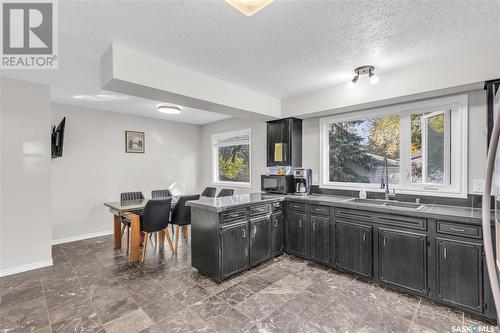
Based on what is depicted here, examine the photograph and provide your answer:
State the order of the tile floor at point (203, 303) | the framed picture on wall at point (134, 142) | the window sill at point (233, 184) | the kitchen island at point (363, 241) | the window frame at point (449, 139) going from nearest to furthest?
the tile floor at point (203, 303)
the kitchen island at point (363, 241)
the window frame at point (449, 139)
the framed picture on wall at point (134, 142)
the window sill at point (233, 184)

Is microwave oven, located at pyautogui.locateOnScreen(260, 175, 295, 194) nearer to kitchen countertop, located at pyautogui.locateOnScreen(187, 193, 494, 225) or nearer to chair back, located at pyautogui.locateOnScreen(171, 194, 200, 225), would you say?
kitchen countertop, located at pyautogui.locateOnScreen(187, 193, 494, 225)

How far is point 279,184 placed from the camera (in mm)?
3947

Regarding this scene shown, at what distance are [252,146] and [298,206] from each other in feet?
6.57

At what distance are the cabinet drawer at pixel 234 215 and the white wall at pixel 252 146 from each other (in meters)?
1.89

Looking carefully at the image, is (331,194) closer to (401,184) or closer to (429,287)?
(401,184)

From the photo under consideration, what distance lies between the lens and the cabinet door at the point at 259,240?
3094 mm

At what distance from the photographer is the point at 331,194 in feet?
12.4

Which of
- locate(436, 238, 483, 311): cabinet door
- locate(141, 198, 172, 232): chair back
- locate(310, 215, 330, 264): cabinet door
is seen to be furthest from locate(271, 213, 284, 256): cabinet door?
locate(436, 238, 483, 311): cabinet door

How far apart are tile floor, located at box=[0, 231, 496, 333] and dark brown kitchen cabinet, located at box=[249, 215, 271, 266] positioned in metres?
0.15

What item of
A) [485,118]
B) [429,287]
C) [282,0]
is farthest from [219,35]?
[429,287]

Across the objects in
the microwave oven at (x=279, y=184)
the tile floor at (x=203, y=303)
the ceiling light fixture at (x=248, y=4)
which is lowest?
the tile floor at (x=203, y=303)

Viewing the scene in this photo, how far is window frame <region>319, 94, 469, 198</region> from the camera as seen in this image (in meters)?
2.61

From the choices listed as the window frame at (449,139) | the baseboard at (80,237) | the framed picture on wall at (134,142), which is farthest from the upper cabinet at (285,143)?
the baseboard at (80,237)

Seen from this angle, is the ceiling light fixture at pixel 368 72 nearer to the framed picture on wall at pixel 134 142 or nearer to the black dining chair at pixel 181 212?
the black dining chair at pixel 181 212
